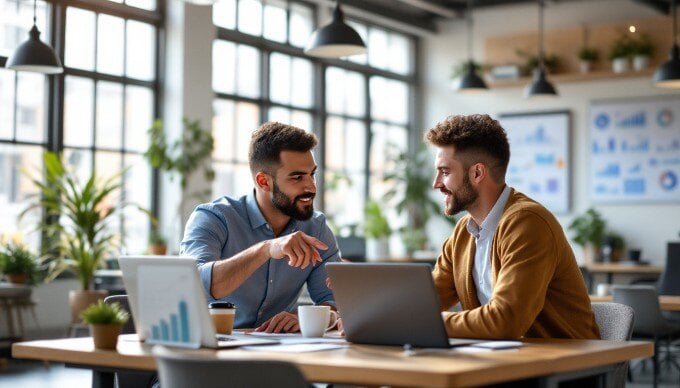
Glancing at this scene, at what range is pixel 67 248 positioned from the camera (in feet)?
28.1

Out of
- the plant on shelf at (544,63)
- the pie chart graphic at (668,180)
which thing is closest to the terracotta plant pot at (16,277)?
the plant on shelf at (544,63)

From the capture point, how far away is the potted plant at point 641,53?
11.8m

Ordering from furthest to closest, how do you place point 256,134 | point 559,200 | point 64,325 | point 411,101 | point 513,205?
1. point 411,101
2. point 559,200
3. point 64,325
4. point 256,134
5. point 513,205

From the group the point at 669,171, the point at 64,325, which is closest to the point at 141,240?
the point at 64,325

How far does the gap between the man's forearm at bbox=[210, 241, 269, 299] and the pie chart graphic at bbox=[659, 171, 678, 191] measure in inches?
381

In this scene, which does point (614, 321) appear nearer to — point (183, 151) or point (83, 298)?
point (83, 298)

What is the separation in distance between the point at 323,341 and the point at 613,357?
2.42ft

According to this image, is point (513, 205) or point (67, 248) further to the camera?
point (67, 248)

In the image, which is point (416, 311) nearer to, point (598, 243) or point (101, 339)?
point (101, 339)

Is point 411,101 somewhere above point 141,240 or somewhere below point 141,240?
above

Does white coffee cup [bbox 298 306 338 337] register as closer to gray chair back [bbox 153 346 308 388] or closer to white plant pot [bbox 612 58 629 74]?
gray chair back [bbox 153 346 308 388]

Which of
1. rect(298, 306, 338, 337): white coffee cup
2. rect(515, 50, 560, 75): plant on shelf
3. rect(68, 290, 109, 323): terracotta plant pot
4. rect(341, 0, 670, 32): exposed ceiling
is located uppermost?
rect(341, 0, 670, 32): exposed ceiling

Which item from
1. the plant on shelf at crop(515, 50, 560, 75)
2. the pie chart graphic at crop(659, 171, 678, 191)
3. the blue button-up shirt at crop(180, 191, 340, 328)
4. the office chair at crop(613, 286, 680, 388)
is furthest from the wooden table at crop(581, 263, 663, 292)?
the blue button-up shirt at crop(180, 191, 340, 328)

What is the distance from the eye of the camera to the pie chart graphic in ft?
39.2
